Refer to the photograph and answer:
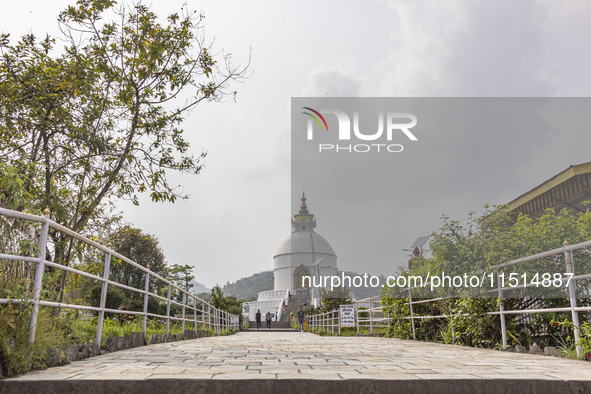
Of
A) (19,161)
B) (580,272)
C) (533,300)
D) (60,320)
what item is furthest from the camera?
(19,161)

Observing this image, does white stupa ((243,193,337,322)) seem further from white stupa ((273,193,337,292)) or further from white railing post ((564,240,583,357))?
white railing post ((564,240,583,357))

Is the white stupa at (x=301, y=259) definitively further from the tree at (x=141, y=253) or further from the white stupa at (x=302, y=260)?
the tree at (x=141, y=253)

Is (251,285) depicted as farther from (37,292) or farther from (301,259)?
(37,292)

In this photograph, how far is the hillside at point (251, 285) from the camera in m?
156

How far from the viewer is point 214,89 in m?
8.03

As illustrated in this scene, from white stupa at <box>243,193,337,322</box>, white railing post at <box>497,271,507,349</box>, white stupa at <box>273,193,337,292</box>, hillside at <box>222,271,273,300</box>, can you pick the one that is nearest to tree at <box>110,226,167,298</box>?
white railing post at <box>497,271,507,349</box>

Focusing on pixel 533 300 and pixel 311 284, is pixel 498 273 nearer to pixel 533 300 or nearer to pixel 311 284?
pixel 533 300

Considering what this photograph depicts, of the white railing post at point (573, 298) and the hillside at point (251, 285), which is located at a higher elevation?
the hillside at point (251, 285)

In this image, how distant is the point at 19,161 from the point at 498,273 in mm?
6536

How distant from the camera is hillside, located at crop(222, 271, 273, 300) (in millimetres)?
155575

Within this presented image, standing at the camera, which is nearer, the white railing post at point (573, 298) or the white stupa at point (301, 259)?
the white railing post at point (573, 298)

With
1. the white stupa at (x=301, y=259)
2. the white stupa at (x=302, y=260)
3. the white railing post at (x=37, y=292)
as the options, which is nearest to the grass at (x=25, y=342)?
the white railing post at (x=37, y=292)

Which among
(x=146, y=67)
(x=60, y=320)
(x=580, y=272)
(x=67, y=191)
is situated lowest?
(x=60, y=320)

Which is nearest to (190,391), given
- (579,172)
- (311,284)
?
(579,172)
